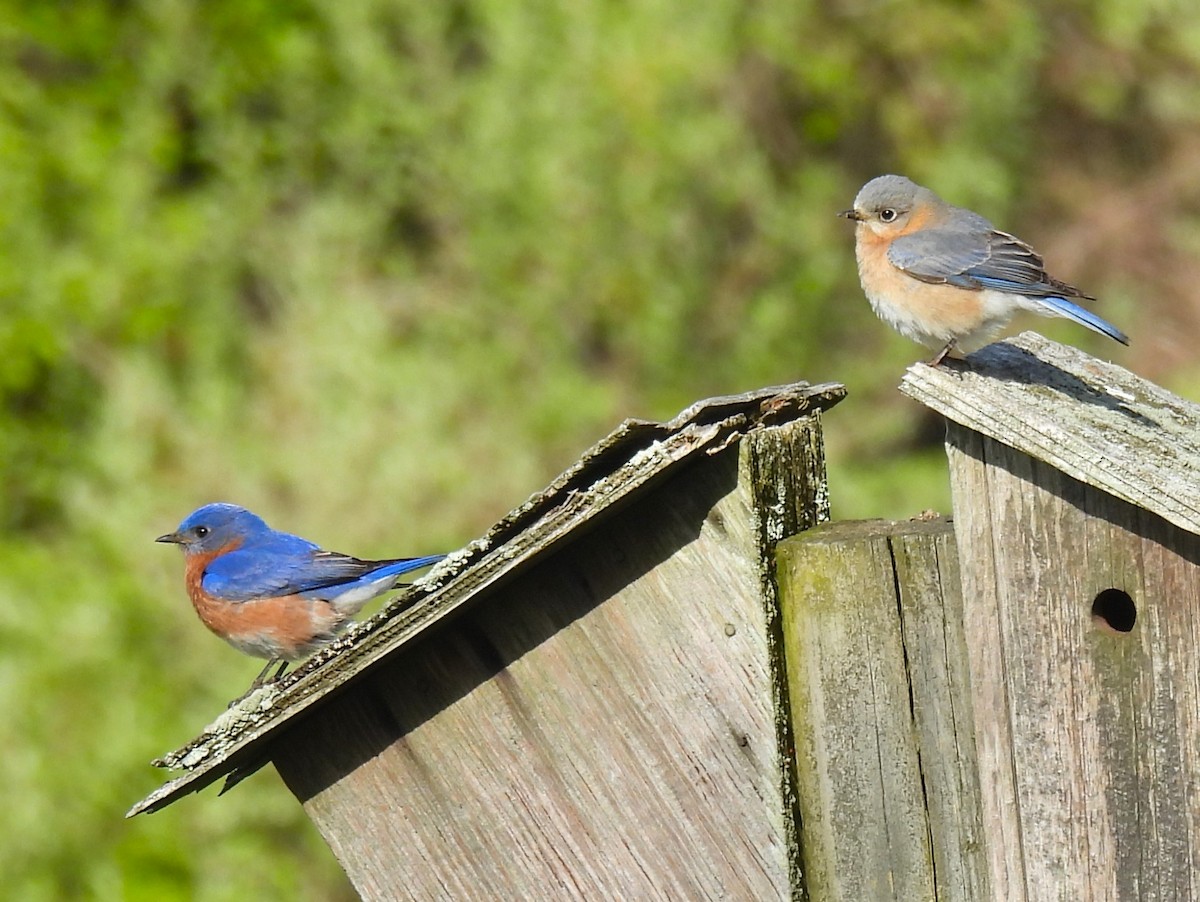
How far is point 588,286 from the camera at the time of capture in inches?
325

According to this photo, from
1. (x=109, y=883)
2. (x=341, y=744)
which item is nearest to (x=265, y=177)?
(x=109, y=883)

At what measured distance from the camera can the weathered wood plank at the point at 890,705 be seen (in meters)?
2.74

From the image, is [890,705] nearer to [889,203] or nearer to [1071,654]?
[1071,654]

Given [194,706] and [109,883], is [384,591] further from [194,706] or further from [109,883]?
[109,883]

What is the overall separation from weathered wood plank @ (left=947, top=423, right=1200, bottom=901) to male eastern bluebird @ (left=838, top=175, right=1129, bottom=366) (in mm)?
948

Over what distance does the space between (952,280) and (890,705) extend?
1366mm

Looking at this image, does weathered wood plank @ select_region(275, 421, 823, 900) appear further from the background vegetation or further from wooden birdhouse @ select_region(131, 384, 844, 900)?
the background vegetation

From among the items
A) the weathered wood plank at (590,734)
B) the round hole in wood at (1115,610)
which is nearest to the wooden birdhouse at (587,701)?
the weathered wood plank at (590,734)

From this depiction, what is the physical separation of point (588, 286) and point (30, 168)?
392cm

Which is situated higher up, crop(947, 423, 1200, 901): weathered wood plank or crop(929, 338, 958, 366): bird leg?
crop(929, 338, 958, 366): bird leg

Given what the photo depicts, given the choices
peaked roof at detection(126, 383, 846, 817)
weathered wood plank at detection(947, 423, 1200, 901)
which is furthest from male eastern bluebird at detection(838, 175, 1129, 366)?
weathered wood plank at detection(947, 423, 1200, 901)

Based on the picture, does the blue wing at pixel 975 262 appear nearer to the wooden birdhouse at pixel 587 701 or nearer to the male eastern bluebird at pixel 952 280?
the male eastern bluebird at pixel 952 280

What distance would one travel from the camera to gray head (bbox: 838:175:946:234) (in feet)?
13.3

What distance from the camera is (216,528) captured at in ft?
16.7
